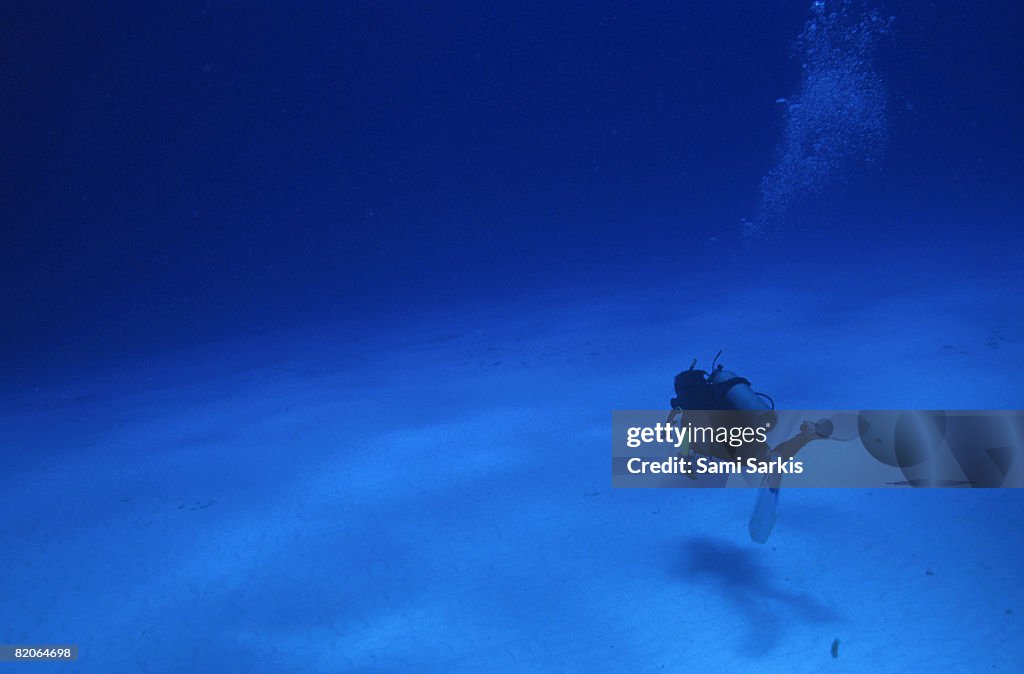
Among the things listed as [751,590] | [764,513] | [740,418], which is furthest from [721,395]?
[751,590]

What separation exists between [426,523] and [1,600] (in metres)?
3.57

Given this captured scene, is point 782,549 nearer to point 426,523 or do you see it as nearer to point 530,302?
point 426,523

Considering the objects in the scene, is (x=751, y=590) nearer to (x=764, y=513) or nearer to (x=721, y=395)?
(x=764, y=513)

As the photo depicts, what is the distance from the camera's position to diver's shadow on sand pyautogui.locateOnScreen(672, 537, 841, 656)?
3607 mm

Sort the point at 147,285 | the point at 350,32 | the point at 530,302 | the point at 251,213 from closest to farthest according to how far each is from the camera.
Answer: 1. the point at 530,302
2. the point at 147,285
3. the point at 251,213
4. the point at 350,32

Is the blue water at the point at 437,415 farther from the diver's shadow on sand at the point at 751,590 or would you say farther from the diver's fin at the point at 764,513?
the diver's fin at the point at 764,513

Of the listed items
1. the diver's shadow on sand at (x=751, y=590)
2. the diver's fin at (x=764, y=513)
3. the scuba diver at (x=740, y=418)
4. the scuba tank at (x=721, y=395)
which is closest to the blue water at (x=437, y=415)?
the diver's shadow on sand at (x=751, y=590)

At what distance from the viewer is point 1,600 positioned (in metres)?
4.72

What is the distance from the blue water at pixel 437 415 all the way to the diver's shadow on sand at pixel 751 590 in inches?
0.8

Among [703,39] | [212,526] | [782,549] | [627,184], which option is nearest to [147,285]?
[212,526]

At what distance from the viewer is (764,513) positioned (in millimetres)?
3701

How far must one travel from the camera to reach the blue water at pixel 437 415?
3.83 m

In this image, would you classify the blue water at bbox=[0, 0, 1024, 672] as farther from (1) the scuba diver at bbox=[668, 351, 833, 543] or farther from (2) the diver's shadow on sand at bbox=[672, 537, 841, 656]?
(1) the scuba diver at bbox=[668, 351, 833, 543]

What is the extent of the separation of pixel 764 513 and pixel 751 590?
670mm
